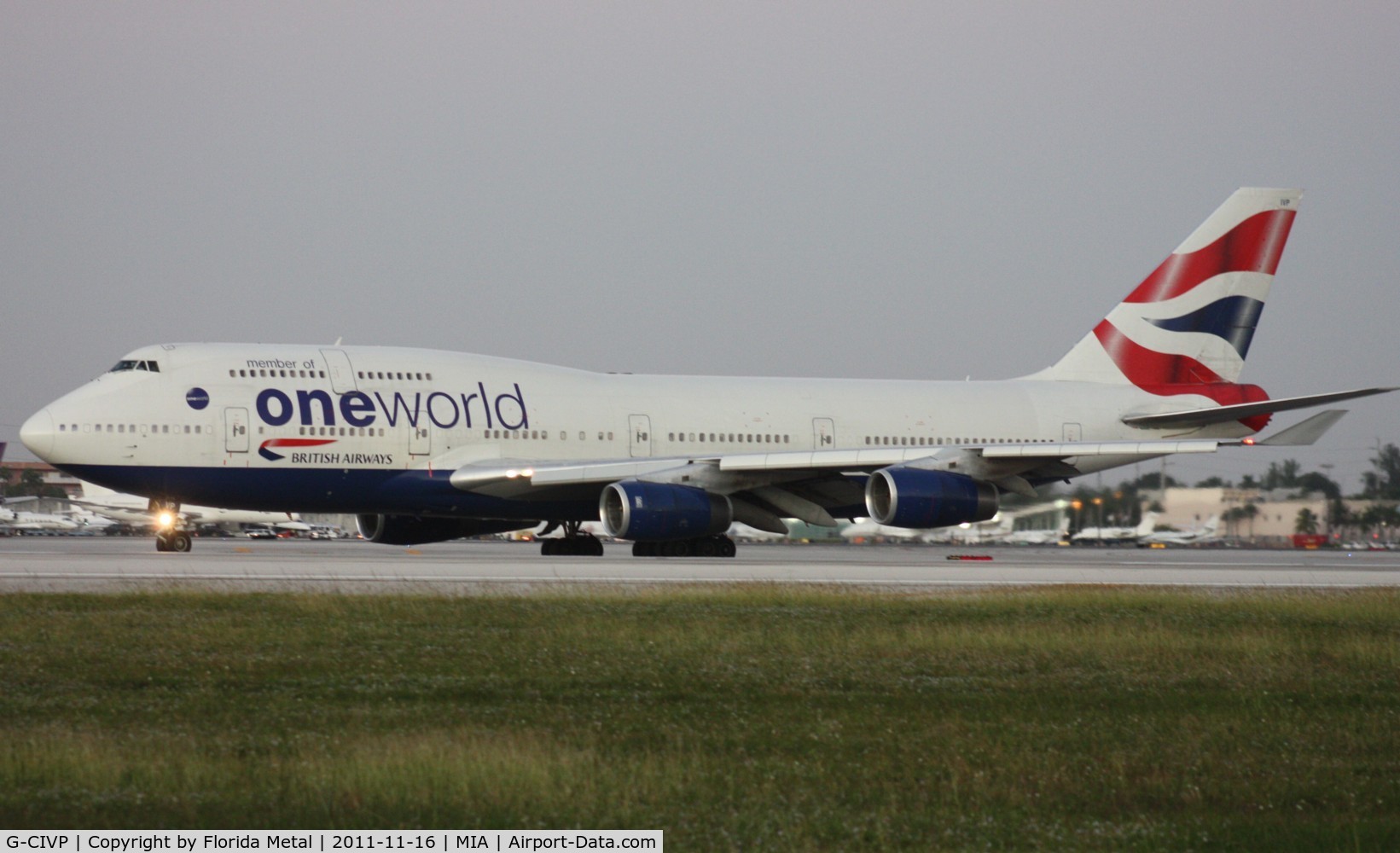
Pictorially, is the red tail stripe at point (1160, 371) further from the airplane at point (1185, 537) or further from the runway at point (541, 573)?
the airplane at point (1185, 537)

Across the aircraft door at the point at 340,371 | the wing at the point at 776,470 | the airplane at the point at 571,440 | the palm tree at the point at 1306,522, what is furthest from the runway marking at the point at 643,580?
the palm tree at the point at 1306,522

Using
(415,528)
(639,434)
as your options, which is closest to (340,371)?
(415,528)

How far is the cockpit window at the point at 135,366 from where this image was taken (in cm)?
2823

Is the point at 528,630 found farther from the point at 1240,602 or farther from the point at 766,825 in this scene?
the point at 1240,602

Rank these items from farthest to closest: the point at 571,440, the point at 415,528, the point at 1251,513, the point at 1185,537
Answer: the point at 1185,537, the point at 1251,513, the point at 415,528, the point at 571,440

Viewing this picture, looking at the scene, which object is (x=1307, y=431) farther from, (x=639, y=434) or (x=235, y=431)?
(x=235, y=431)

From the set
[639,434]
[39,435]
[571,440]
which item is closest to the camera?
[39,435]

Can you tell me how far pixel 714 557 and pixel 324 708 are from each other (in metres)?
20.8

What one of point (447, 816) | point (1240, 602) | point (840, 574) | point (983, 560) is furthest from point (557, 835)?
point (983, 560)

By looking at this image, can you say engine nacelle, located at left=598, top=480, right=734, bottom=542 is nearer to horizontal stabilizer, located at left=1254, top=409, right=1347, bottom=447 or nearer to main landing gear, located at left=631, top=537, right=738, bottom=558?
main landing gear, located at left=631, top=537, right=738, bottom=558

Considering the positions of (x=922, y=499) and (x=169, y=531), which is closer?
(x=922, y=499)

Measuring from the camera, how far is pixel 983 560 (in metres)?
31.0

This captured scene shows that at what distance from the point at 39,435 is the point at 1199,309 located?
25.1 m

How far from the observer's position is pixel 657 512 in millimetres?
27516
